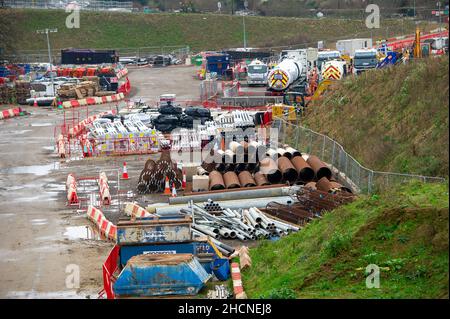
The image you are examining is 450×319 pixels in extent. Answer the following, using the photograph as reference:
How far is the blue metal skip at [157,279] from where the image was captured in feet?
56.7

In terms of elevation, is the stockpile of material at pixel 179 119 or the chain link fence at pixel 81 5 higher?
the chain link fence at pixel 81 5

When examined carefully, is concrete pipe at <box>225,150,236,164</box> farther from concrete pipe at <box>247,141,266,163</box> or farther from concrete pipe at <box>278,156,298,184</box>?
concrete pipe at <box>278,156,298,184</box>

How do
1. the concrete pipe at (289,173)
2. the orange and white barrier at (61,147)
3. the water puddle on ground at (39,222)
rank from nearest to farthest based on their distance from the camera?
the water puddle on ground at (39,222) < the concrete pipe at (289,173) < the orange and white barrier at (61,147)

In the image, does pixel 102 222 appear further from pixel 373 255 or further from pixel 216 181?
pixel 373 255

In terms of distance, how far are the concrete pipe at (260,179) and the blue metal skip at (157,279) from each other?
433 inches

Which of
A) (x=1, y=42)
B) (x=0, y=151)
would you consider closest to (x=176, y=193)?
(x=0, y=151)

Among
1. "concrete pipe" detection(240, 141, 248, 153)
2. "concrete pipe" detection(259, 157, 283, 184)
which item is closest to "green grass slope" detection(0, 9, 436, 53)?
"concrete pipe" detection(240, 141, 248, 153)

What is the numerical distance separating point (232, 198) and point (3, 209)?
8.08 metres

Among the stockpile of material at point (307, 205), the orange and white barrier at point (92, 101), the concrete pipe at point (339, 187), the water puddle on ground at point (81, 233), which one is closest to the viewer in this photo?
A: the stockpile of material at point (307, 205)

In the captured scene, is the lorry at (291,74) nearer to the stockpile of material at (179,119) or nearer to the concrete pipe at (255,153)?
the stockpile of material at (179,119)

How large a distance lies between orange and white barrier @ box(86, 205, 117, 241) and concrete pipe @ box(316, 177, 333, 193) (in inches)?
240

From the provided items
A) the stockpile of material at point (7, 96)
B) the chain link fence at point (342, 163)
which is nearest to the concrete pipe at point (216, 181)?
the chain link fence at point (342, 163)

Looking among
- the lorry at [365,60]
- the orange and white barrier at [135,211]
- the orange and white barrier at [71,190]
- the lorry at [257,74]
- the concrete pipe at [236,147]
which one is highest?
the lorry at [365,60]
